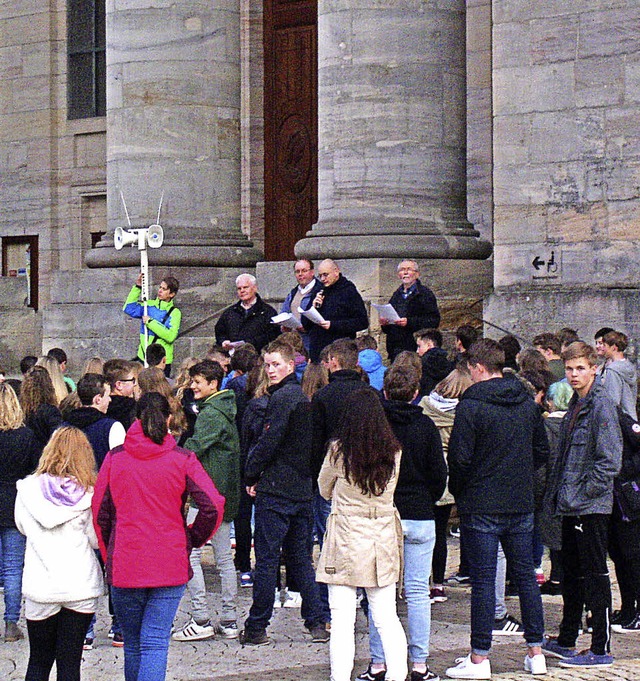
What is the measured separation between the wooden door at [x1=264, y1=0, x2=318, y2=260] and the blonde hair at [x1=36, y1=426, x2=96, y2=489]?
553 inches

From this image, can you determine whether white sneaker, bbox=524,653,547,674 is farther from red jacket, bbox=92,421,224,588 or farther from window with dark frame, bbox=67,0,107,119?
window with dark frame, bbox=67,0,107,119

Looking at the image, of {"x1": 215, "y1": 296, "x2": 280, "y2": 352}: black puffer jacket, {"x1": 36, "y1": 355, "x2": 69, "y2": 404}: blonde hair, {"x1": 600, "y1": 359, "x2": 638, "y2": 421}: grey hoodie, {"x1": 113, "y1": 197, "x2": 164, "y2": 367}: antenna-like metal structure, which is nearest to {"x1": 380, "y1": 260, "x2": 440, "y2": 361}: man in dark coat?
{"x1": 215, "y1": 296, "x2": 280, "y2": 352}: black puffer jacket

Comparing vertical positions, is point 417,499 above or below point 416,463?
below

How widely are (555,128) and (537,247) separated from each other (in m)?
1.18

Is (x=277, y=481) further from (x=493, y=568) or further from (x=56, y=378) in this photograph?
(x=56, y=378)

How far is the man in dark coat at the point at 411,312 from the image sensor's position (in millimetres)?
14344

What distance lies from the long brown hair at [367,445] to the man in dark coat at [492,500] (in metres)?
0.66

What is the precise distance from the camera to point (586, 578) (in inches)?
355

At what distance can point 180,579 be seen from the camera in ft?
25.0

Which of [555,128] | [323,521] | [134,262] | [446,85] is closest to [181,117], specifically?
[134,262]

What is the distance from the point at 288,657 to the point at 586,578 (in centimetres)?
178

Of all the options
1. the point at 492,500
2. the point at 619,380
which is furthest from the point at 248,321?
the point at 492,500

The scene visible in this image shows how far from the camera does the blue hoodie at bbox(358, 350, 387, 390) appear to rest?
12133 mm

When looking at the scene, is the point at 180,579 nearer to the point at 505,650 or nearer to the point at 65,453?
the point at 65,453
